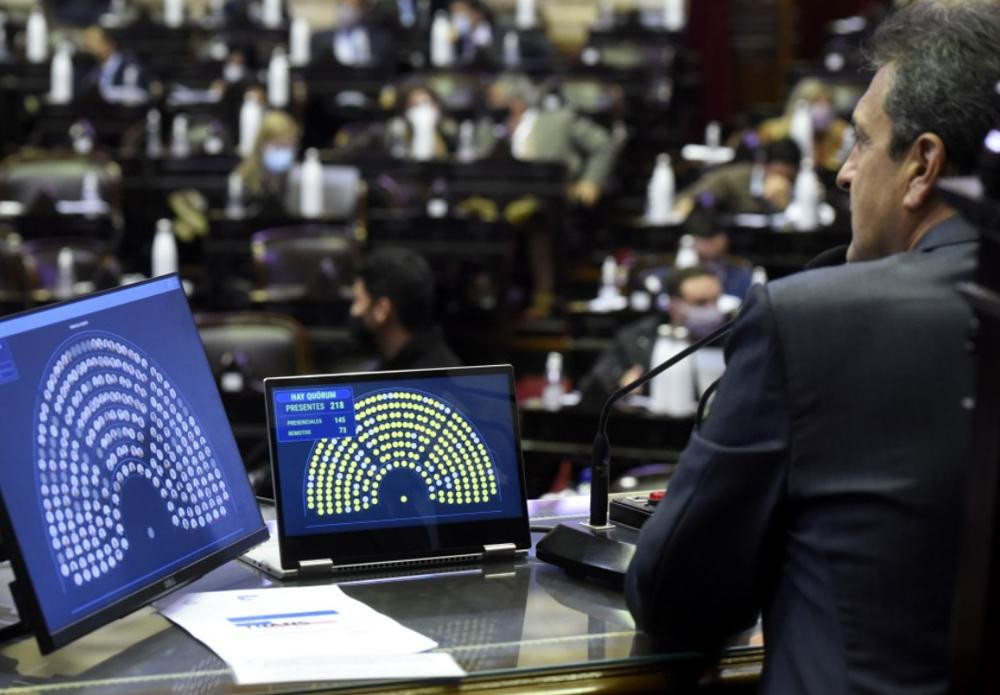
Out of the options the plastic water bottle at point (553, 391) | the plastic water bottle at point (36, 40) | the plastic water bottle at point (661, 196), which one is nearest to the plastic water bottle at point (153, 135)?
the plastic water bottle at point (36, 40)

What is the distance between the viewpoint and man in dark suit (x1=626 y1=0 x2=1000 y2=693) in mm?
1436

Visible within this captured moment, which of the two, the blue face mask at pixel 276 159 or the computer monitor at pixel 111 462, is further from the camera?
the blue face mask at pixel 276 159

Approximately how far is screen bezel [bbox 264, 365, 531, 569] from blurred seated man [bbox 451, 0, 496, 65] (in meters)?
11.3

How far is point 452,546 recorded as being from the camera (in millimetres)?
1885

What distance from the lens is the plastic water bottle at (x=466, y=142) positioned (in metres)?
10.2

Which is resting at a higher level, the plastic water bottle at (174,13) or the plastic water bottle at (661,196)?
the plastic water bottle at (174,13)

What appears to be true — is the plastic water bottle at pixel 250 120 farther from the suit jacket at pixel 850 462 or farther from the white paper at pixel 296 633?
the suit jacket at pixel 850 462

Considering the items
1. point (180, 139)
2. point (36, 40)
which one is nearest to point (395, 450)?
point (180, 139)

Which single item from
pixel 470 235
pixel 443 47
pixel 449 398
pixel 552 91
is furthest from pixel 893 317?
pixel 443 47

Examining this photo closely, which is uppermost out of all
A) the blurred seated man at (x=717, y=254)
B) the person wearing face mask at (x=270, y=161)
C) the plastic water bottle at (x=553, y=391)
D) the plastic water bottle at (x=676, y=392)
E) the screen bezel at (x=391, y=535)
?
the screen bezel at (x=391, y=535)

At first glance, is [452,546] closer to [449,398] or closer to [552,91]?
[449,398]

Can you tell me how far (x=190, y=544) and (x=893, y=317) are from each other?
0.79 metres

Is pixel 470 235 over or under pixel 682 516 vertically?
under

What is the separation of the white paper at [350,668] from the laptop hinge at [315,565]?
0.93 feet
